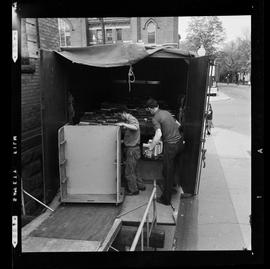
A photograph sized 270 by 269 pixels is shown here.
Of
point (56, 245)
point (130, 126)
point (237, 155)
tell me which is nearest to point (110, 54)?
point (130, 126)

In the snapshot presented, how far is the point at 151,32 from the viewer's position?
82.2ft

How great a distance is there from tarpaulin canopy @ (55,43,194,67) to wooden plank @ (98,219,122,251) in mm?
2256

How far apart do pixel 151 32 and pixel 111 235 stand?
897 inches

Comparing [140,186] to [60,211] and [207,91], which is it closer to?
[60,211]

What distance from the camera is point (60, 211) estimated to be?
4.94 meters

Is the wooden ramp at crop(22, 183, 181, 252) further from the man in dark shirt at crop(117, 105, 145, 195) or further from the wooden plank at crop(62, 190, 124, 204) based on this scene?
the man in dark shirt at crop(117, 105, 145, 195)

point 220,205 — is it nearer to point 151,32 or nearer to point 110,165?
point 110,165

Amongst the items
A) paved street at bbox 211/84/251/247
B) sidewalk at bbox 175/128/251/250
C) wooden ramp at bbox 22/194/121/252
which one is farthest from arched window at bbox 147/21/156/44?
wooden ramp at bbox 22/194/121/252

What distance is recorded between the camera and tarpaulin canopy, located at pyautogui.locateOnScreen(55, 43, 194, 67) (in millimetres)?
4906

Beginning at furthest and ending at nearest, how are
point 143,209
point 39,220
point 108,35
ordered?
point 108,35
point 143,209
point 39,220
